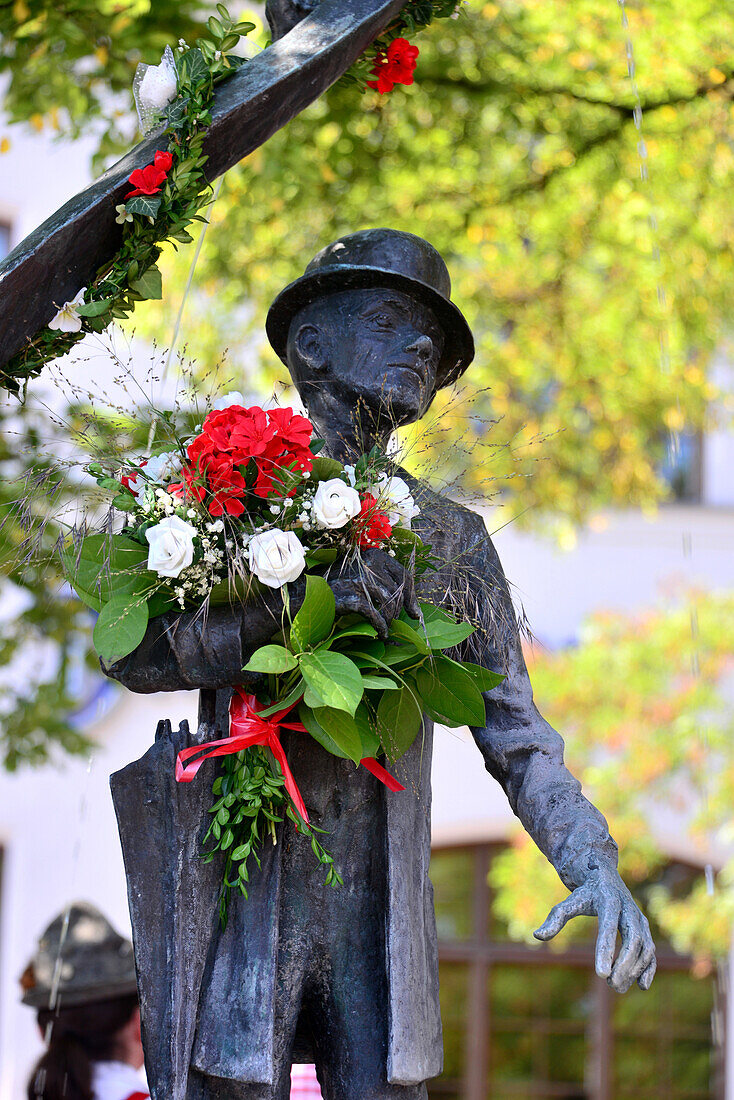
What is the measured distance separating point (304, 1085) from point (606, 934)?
8.00ft

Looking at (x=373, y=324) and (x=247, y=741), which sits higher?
(x=373, y=324)

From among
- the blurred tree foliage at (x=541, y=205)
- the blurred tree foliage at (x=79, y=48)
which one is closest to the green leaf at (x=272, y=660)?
the blurred tree foliage at (x=79, y=48)

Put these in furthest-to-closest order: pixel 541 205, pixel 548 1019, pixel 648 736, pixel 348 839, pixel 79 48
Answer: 1. pixel 548 1019
2. pixel 648 736
3. pixel 541 205
4. pixel 79 48
5. pixel 348 839

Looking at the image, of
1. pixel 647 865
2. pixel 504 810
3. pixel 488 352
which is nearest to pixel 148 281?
pixel 488 352

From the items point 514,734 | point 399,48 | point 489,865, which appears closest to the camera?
point 514,734

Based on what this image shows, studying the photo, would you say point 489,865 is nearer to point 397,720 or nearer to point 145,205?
point 397,720

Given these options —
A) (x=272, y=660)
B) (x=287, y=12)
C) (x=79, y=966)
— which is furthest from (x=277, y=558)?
(x=79, y=966)

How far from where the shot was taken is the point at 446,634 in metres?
2.15

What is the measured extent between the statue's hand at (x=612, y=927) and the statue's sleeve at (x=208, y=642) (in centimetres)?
60

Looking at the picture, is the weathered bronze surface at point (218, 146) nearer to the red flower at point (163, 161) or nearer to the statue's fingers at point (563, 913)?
the red flower at point (163, 161)

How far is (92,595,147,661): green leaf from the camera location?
2.01 metres

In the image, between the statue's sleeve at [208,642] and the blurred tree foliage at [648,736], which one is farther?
the blurred tree foliage at [648,736]

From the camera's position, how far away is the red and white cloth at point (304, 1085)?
13.4ft

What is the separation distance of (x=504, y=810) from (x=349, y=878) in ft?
24.0
